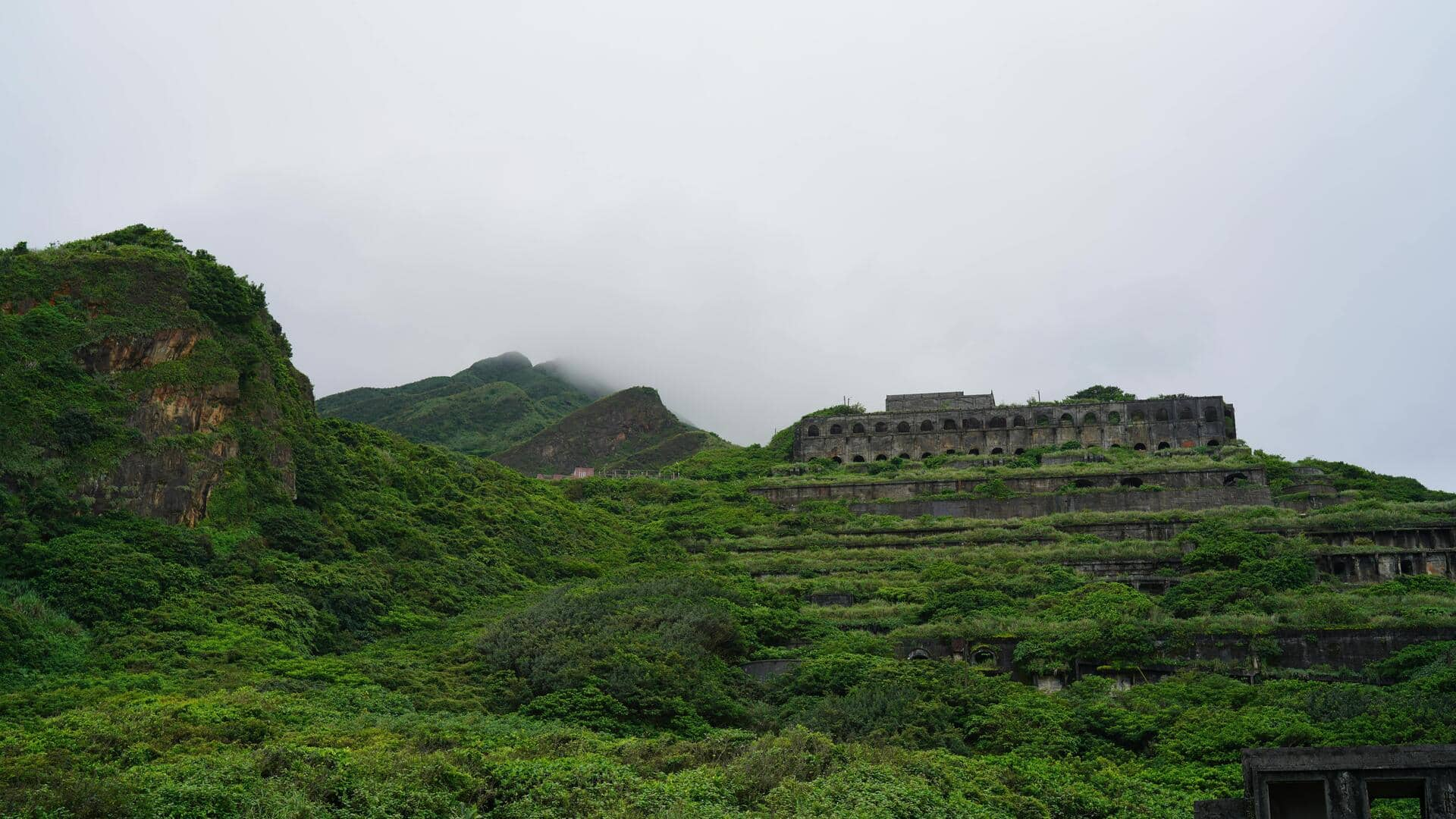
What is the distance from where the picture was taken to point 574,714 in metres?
21.6

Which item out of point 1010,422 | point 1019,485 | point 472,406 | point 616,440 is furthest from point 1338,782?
point 472,406

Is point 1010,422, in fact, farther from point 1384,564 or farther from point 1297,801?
point 1297,801

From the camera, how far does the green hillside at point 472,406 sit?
267 feet

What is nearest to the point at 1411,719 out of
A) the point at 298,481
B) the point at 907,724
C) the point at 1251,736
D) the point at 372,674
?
the point at 1251,736

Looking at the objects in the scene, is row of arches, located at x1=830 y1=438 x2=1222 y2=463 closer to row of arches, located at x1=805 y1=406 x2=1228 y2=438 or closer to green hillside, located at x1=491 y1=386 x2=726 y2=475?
row of arches, located at x1=805 y1=406 x2=1228 y2=438

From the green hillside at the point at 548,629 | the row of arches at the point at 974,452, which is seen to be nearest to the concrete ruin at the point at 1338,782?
the green hillside at the point at 548,629

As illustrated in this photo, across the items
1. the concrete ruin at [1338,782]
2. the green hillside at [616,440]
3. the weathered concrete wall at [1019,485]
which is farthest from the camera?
the green hillside at [616,440]

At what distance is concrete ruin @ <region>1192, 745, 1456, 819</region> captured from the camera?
13.0 m

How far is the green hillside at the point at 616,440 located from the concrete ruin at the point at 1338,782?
2217 inches

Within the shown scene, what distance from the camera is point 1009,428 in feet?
182

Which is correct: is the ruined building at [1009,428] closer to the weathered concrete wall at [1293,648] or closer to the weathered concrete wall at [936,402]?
the weathered concrete wall at [936,402]

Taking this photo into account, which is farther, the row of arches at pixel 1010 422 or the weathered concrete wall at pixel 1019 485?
the row of arches at pixel 1010 422

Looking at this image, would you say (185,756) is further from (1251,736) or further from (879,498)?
(879,498)

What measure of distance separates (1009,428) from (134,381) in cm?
3922
